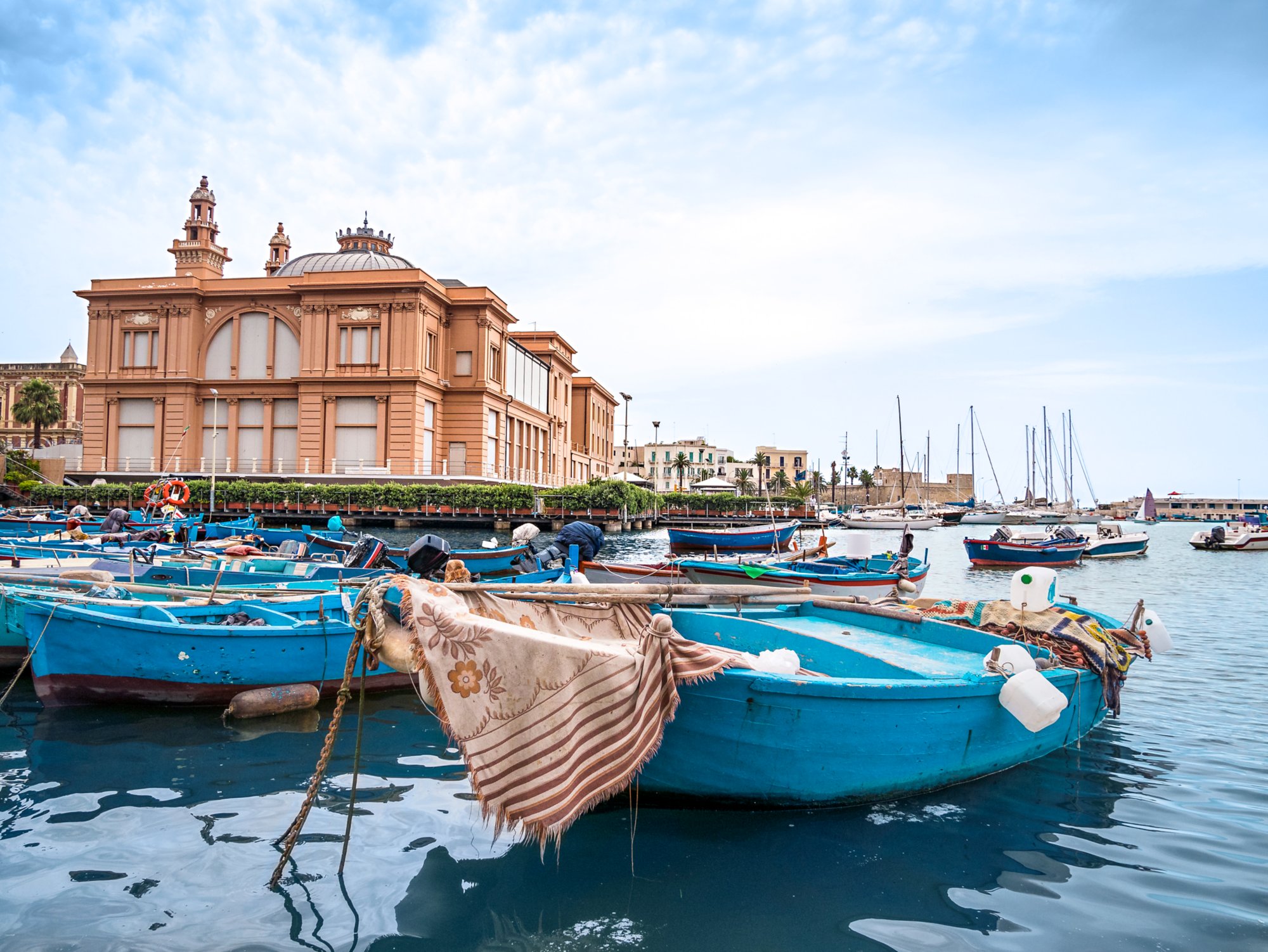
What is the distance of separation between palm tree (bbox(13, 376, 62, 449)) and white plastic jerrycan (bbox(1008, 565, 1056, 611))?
65300 mm

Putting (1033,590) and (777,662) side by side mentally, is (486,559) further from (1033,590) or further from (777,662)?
(777,662)

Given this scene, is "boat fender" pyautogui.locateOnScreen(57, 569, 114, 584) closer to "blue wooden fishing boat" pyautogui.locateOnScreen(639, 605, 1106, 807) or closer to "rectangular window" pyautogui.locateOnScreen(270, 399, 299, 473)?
"blue wooden fishing boat" pyautogui.locateOnScreen(639, 605, 1106, 807)

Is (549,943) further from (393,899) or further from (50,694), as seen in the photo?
(50,694)

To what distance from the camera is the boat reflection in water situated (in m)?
4.38

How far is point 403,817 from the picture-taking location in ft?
19.1

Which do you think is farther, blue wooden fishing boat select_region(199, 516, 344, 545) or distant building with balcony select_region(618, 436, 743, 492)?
distant building with balcony select_region(618, 436, 743, 492)

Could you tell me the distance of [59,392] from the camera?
2810 inches

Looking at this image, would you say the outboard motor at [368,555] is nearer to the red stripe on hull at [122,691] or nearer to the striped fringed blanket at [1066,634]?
the red stripe on hull at [122,691]

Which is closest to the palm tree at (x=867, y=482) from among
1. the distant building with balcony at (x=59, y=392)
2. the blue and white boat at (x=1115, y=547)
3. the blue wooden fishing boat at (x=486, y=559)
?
the blue and white boat at (x=1115, y=547)

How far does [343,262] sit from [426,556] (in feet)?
164

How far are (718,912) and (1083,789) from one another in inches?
151

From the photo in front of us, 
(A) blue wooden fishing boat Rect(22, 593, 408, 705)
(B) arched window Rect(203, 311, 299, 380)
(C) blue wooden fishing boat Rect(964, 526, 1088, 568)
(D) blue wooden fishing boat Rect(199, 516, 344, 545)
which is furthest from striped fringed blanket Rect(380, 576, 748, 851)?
(B) arched window Rect(203, 311, 299, 380)

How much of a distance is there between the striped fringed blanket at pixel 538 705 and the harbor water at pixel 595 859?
724 mm

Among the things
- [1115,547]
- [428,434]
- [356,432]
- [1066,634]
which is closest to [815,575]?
[1066,634]
